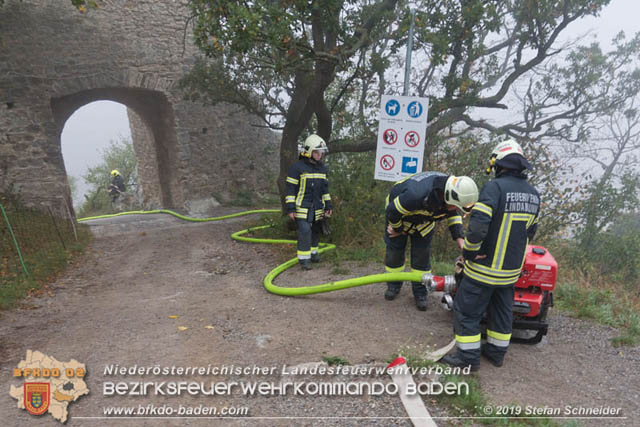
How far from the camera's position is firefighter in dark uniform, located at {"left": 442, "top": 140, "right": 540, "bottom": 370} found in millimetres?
2883

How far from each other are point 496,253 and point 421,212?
0.98 metres

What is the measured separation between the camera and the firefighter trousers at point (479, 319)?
2.97 meters

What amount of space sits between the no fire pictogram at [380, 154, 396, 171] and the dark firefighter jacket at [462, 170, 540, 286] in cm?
205

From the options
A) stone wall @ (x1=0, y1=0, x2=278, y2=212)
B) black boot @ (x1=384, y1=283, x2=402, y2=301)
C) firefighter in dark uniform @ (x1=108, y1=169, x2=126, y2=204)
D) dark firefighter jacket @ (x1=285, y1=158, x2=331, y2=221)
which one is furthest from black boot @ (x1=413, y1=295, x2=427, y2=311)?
firefighter in dark uniform @ (x1=108, y1=169, x2=126, y2=204)

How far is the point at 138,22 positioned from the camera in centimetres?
1054

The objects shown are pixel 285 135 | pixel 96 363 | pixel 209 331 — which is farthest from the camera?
pixel 285 135

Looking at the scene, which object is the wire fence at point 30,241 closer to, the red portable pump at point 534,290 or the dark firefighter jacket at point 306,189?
the dark firefighter jacket at point 306,189

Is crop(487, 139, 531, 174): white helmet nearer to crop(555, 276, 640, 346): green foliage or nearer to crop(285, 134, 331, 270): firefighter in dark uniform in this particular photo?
crop(555, 276, 640, 346): green foliage

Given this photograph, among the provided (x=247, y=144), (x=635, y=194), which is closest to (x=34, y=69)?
(x=247, y=144)

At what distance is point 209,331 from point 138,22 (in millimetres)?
10295

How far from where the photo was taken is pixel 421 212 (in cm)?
378

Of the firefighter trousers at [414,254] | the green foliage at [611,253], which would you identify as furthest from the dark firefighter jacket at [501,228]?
the green foliage at [611,253]

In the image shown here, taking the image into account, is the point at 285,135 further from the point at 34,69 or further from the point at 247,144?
the point at 34,69

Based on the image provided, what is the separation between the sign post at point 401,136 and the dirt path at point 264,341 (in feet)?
5.08
